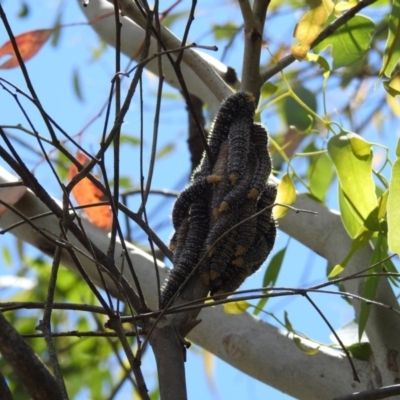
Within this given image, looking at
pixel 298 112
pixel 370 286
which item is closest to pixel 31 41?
pixel 298 112

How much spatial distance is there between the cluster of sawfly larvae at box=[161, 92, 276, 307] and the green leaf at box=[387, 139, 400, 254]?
14 centimetres

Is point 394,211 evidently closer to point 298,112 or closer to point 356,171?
point 356,171

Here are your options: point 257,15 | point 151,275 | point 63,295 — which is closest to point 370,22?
point 257,15

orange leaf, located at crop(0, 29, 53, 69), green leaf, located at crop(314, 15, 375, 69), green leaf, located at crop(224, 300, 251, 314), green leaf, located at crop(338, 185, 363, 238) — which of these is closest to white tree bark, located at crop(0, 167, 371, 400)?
green leaf, located at crop(224, 300, 251, 314)

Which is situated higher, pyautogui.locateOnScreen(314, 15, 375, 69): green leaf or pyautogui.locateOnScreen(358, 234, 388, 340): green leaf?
pyautogui.locateOnScreen(314, 15, 375, 69): green leaf

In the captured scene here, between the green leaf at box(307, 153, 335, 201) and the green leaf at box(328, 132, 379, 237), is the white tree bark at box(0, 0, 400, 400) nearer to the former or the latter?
the green leaf at box(328, 132, 379, 237)

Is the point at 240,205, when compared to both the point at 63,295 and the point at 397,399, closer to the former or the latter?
the point at 397,399

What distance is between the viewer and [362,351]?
1.33 meters

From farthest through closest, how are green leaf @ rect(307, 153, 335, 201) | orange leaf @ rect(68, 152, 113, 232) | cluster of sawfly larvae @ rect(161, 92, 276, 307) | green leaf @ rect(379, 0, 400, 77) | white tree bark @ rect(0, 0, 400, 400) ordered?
green leaf @ rect(307, 153, 335, 201) < orange leaf @ rect(68, 152, 113, 232) < white tree bark @ rect(0, 0, 400, 400) < green leaf @ rect(379, 0, 400, 77) < cluster of sawfly larvae @ rect(161, 92, 276, 307)

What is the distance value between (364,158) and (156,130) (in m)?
0.40

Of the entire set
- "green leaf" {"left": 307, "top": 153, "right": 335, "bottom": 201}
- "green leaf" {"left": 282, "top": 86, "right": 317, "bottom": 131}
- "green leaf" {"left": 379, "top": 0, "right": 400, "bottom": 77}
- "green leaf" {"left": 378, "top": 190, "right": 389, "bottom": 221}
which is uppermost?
"green leaf" {"left": 282, "top": 86, "right": 317, "bottom": 131}

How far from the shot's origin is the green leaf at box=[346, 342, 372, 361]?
1.32 meters

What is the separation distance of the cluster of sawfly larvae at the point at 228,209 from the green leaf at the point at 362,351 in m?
0.45

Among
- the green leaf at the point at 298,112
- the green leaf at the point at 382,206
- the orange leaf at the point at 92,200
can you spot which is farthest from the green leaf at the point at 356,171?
the green leaf at the point at 298,112
